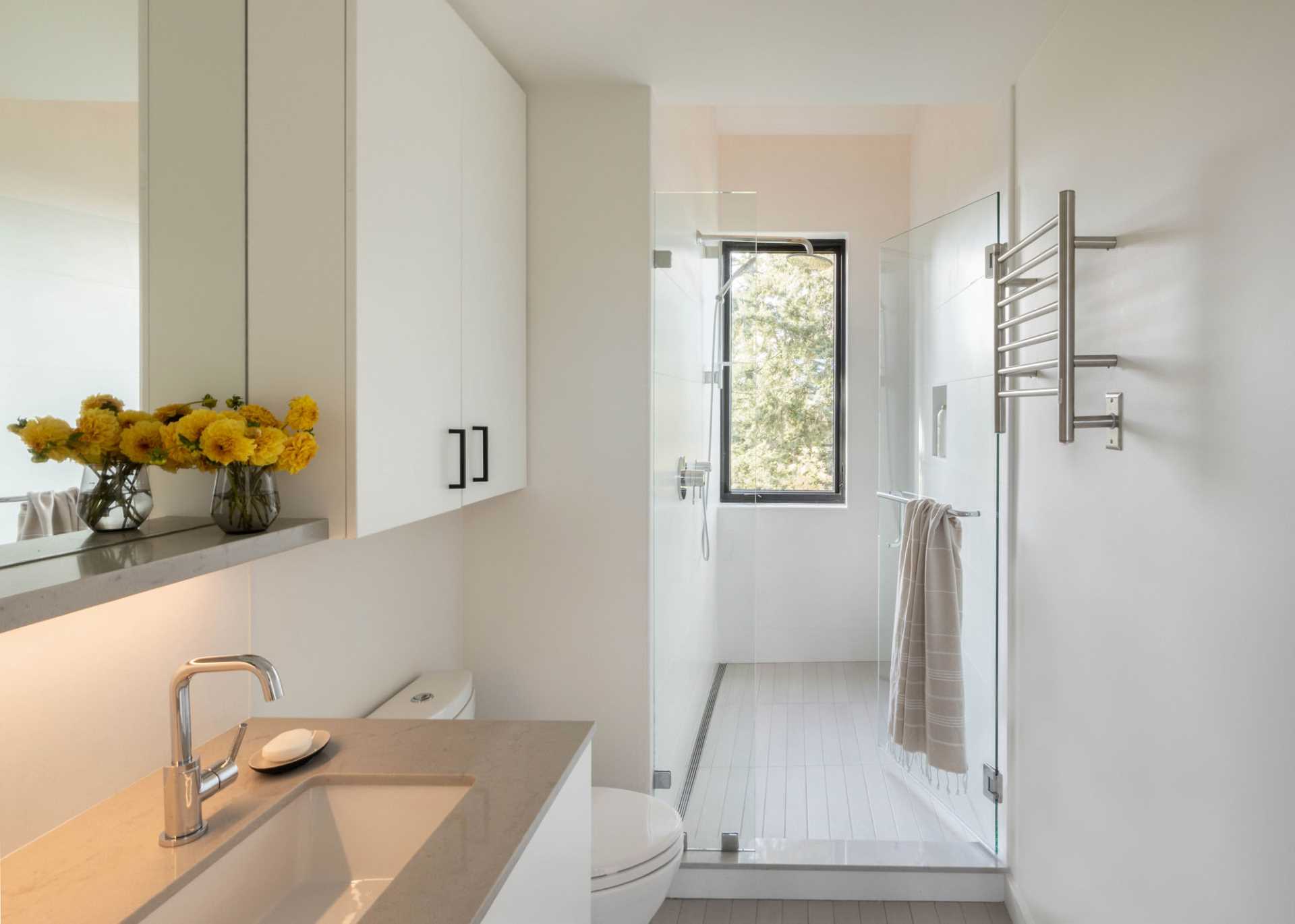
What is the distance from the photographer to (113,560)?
39.1 inches

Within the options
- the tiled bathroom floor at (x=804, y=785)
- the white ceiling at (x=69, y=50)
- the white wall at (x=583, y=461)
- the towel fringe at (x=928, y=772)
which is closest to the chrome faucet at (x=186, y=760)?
the white ceiling at (x=69, y=50)

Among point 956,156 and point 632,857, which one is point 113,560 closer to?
point 632,857

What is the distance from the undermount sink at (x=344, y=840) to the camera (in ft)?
3.93

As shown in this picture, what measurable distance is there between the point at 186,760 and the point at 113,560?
0.97 ft

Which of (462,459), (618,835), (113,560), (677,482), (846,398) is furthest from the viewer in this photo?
(846,398)

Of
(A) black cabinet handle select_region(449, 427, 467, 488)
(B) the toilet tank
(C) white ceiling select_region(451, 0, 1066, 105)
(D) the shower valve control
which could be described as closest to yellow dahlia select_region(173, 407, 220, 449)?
(A) black cabinet handle select_region(449, 427, 467, 488)

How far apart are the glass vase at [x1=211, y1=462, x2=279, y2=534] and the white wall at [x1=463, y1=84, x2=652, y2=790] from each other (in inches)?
46.3

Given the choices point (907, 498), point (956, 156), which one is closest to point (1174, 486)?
point (907, 498)

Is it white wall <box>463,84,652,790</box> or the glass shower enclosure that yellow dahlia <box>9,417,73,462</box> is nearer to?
white wall <box>463,84,652,790</box>

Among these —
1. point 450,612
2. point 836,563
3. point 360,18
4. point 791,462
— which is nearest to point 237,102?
point 360,18

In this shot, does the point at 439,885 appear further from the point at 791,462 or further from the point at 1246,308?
the point at 791,462

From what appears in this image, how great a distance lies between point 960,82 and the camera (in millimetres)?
2244

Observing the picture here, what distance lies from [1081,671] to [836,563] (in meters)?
2.55

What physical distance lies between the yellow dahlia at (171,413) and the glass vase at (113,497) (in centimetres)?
8
